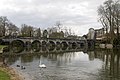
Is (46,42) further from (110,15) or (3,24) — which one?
(110,15)

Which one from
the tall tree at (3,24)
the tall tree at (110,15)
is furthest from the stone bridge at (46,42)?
the tall tree at (110,15)

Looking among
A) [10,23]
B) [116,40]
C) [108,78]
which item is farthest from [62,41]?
[108,78]

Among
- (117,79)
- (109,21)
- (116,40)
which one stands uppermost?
(109,21)

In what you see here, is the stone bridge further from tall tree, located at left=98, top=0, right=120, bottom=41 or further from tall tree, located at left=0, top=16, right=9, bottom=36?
tall tree, located at left=98, top=0, right=120, bottom=41

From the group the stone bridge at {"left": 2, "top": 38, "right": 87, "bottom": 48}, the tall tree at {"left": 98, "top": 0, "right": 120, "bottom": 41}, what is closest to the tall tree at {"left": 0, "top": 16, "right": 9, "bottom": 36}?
the stone bridge at {"left": 2, "top": 38, "right": 87, "bottom": 48}

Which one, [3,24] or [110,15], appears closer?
[110,15]

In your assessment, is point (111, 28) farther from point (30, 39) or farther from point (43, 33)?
point (43, 33)

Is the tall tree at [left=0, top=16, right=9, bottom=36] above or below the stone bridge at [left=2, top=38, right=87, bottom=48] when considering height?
above

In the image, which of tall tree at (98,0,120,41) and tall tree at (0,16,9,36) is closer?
tall tree at (98,0,120,41)

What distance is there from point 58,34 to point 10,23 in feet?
102

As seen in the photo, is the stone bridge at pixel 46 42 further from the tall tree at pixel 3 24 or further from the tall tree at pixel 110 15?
the tall tree at pixel 110 15

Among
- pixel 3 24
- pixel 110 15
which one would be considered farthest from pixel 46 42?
pixel 110 15

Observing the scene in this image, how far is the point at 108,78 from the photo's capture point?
2969 centimetres

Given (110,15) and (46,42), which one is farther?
(46,42)
